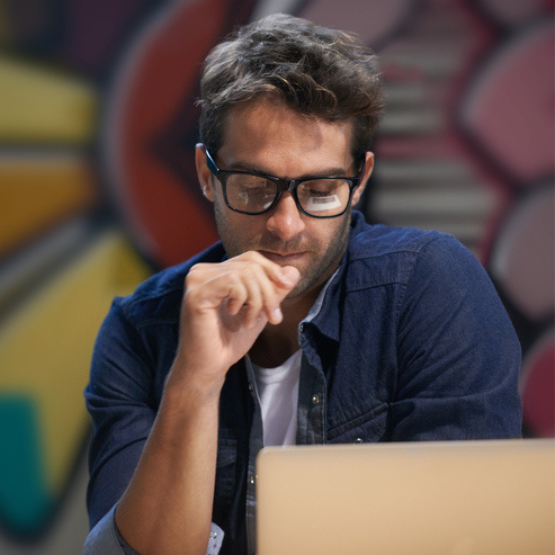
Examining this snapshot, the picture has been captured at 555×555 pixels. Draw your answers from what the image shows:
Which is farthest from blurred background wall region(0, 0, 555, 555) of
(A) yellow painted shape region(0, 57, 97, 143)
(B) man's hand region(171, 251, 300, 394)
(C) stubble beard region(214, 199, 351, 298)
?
(B) man's hand region(171, 251, 300, 394)

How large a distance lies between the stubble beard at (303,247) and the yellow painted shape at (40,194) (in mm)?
1007

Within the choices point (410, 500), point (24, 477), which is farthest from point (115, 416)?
point (24, 477)

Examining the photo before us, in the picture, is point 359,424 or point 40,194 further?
point 40,194

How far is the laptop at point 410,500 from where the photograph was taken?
28.2 inches

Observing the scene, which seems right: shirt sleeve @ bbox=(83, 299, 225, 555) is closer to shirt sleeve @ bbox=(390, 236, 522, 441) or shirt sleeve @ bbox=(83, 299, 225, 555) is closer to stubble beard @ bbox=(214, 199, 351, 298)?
stubble beard @ bbox=(214, 199, 351, 298)

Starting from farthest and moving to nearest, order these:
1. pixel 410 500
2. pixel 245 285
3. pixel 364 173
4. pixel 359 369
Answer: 1. pixel 364 173
2. pixel 359 369
3. pixel 245 285
4. pixel 410 500

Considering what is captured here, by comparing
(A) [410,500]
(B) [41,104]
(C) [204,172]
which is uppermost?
(B) [41,104]

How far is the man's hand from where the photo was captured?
1.12 m

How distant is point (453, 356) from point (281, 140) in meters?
0.55

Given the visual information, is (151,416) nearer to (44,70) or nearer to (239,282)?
(239,282)

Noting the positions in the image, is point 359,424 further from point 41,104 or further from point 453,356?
point 41,104

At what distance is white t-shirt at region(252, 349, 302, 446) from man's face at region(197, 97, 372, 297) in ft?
0.61

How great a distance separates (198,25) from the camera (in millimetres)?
2314

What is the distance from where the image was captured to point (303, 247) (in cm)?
140
